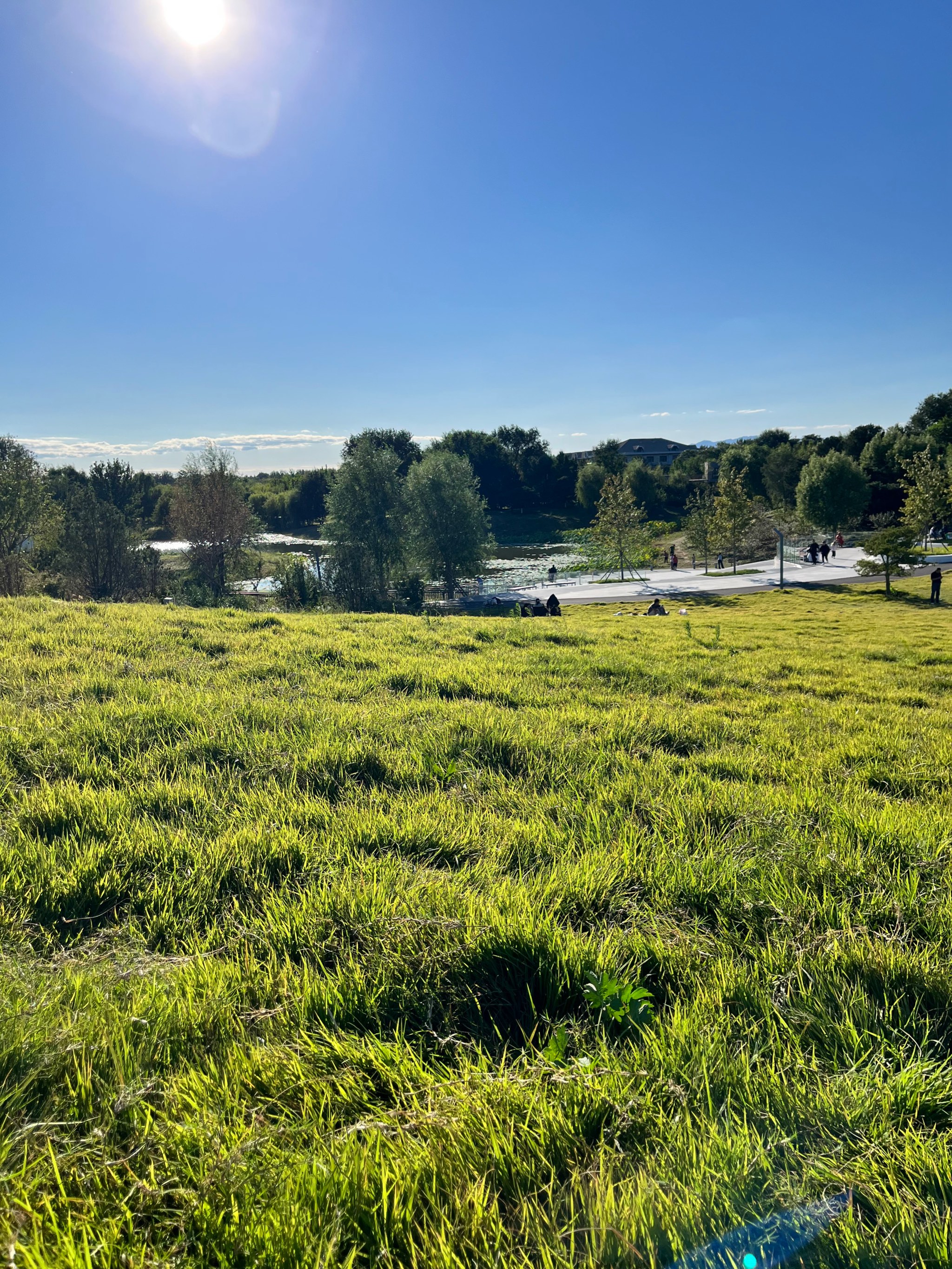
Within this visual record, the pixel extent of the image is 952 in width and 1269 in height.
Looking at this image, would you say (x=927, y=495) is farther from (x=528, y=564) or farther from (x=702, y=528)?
(x=528, y=564)

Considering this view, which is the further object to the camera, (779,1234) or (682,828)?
(682,828)

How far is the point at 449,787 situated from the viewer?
3904 millimetres

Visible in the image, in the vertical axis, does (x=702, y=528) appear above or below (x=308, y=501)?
below

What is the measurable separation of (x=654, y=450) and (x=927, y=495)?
323 ft

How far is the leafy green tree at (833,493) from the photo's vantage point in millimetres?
60250

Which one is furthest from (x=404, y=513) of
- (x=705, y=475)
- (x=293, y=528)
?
(x=705, y=475)

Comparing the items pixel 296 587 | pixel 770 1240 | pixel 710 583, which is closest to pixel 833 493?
pixel 710 583

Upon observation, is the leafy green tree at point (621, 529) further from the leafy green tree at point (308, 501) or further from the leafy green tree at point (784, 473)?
the leafy green tree at point (308, 501)

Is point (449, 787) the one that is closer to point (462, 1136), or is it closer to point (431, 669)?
point (462, 1136)

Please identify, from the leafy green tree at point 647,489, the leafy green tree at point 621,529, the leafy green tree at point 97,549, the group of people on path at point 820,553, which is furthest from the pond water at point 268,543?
the leafy green tree at point 647,489

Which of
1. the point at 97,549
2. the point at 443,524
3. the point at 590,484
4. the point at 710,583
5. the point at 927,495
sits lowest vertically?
the point at 710,583

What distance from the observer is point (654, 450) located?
13950 cm

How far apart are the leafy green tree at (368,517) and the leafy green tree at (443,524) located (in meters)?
1.72

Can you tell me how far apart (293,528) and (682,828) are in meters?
111
